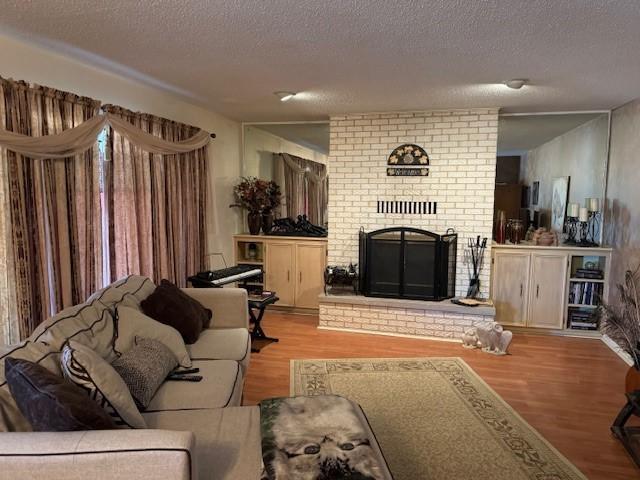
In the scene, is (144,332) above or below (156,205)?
below

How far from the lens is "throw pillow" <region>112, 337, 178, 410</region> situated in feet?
6.55

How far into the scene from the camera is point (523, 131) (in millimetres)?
5441

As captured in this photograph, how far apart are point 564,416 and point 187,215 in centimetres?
352

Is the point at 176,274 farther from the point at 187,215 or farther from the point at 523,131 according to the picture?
the point at 523,131

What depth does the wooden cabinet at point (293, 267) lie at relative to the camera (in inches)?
208

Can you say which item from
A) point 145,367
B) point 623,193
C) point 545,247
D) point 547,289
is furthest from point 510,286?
point 145,367

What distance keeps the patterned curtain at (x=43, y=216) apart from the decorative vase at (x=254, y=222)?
247 centimetres

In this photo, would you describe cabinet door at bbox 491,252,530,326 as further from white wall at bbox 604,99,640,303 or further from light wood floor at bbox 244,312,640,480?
white wall at bbox 604,99,640,303

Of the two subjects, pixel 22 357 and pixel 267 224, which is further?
pixel 267 224

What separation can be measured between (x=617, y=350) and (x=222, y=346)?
3.73 metres

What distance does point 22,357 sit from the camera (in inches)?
65.6

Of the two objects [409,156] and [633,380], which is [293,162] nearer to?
[409,156]

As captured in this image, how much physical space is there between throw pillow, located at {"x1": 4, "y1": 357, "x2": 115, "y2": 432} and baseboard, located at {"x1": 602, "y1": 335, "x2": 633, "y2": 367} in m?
4.17

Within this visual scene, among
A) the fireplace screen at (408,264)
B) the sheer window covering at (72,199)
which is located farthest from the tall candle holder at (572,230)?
the sheer window covering at (72,199)
